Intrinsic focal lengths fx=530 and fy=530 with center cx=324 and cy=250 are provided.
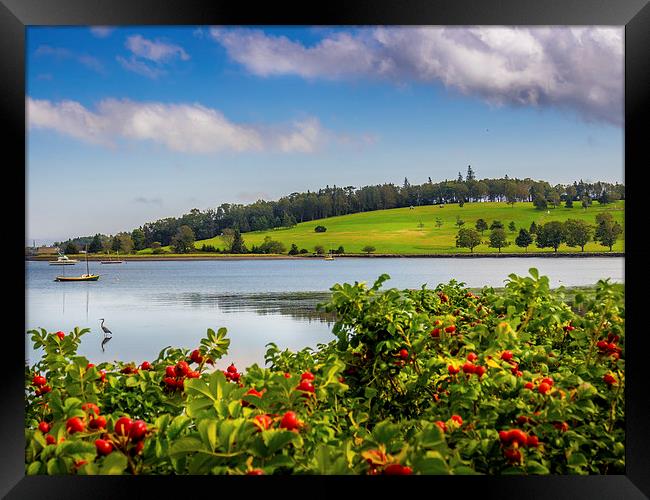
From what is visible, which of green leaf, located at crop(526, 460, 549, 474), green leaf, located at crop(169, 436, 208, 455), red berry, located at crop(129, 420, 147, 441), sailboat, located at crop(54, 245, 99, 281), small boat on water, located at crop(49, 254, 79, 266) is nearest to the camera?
green leaf, located at crop(169, 436, 208, 455)

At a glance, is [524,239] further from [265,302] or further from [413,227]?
[265,302]

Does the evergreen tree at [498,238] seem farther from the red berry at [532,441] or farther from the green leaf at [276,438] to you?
the green leaf at [276,438]

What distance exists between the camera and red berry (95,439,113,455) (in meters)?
1.36

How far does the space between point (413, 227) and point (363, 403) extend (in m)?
2.08

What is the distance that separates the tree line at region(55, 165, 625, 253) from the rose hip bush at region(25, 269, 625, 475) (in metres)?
1.49

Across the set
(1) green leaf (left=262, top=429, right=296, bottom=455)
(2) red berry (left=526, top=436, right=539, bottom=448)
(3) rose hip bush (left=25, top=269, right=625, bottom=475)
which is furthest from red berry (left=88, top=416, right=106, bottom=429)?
(2) red berry (left=526, top=436, right=539, bottom=448)

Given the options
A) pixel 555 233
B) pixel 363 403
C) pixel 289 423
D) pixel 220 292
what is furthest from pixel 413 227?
pixel 289 423

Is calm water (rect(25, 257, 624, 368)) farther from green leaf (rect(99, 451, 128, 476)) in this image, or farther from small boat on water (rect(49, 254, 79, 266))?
green leaf (rect(99, 451, 128, 476))

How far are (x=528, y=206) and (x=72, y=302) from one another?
130 inches

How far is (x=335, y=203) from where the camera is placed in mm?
3588

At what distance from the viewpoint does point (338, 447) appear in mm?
1426

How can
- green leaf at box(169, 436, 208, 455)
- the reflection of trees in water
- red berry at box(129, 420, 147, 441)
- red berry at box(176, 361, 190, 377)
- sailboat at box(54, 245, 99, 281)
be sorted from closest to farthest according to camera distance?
green leaf at box(169, 436, 208, 455)
red berry at box(129, 420, 147, 441)
red berry at box(176, 361, 190, 377)
the reflection of trees in water
sailboat at box(54, 245, 99, 281)

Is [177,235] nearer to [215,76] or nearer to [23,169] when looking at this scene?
[215,76]

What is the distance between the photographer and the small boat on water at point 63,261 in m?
3.51
